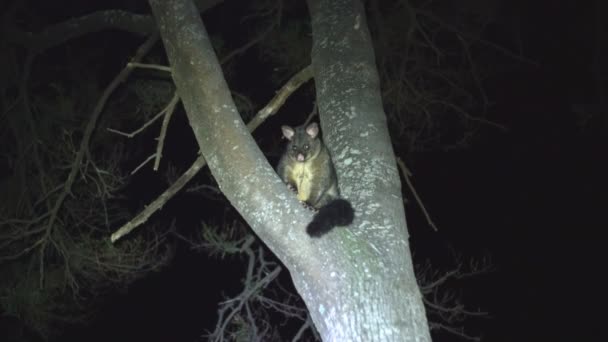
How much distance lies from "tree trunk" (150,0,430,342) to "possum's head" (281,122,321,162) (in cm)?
133

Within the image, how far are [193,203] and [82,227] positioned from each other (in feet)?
23.8

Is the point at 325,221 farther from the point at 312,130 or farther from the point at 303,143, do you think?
the point at 312,130

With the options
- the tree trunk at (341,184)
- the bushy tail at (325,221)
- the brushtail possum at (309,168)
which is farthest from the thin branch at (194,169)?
the bushy tail at (325,221)

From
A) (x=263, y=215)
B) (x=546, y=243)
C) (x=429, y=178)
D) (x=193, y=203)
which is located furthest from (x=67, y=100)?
(x=546, y=243)

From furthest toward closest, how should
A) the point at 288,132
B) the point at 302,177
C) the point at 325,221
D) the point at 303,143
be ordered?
1. the point at 288,132
2. the point at 303,143
3. the point at 302,177
4. the point at 325,221

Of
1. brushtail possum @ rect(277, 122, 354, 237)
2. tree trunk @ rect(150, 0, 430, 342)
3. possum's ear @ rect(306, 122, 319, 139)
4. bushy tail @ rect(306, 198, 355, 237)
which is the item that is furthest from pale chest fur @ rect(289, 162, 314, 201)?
bushy tail @ rect(306, 198, 355, 237)

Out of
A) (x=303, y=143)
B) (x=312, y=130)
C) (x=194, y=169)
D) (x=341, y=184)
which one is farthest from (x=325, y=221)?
(x=312, y=130)

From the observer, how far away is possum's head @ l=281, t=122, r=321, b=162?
5086 mm

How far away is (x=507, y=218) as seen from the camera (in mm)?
15312

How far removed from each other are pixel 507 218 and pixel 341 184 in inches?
530

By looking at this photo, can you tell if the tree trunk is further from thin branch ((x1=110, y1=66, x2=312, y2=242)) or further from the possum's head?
the possum's head

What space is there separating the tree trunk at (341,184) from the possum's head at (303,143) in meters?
1.33

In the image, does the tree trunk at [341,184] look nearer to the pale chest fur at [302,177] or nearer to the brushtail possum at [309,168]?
the brushtail possum at [309,168]

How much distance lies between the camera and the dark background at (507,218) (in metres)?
7.36
